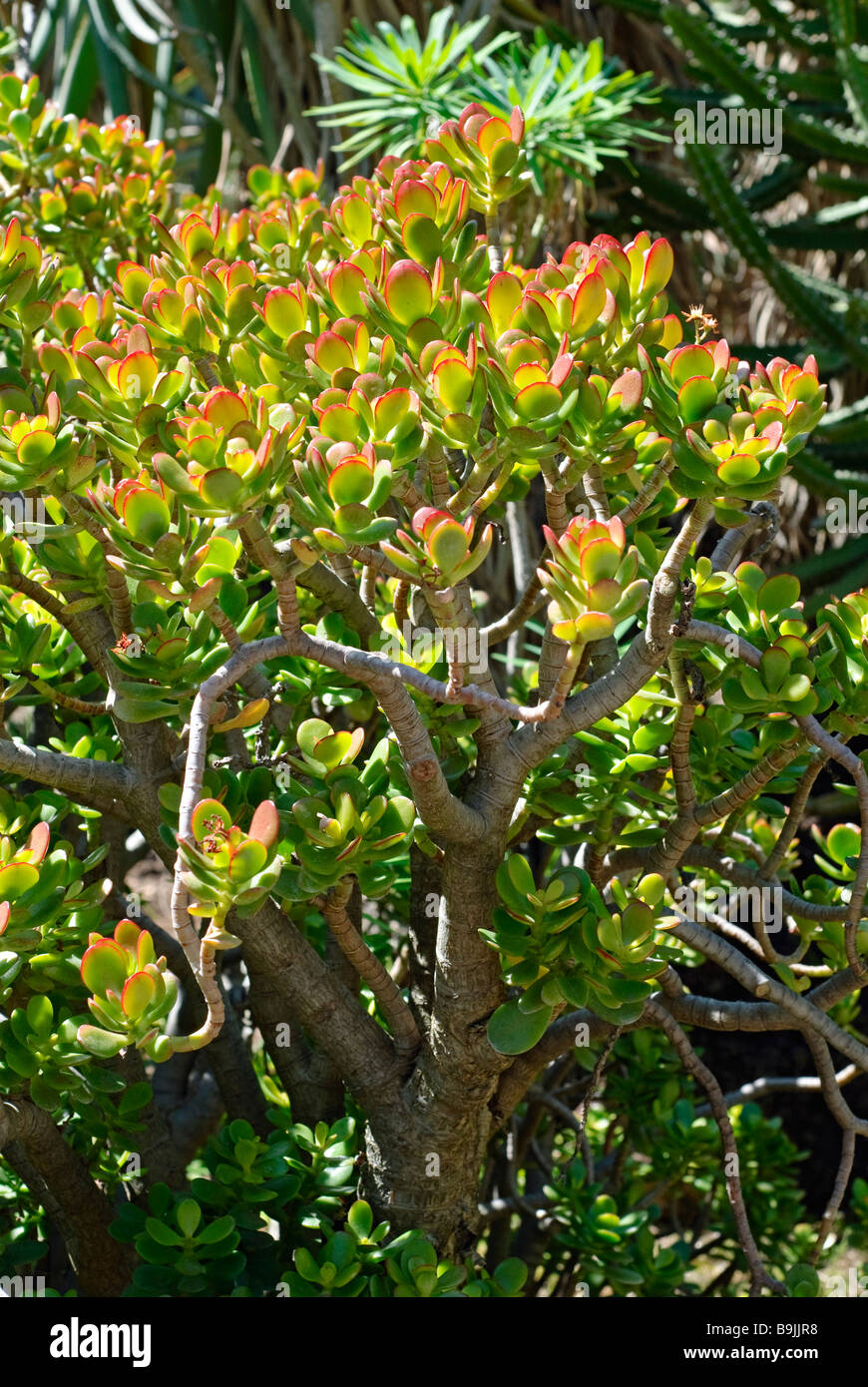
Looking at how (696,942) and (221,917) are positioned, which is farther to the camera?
(696,942)

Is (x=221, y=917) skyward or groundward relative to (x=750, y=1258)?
skyward

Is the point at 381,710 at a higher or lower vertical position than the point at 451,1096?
higher

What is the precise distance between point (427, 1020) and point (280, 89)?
2.69m

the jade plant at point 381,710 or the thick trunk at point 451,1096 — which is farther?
the thick trunk at point 451,1096

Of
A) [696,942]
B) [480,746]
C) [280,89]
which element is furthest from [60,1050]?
[280,89]

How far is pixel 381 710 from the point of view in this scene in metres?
1.40

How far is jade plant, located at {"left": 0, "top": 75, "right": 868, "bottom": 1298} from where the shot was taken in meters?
1.03

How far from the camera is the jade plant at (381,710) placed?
1.03m

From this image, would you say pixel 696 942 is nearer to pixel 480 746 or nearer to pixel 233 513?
pixel 480 746

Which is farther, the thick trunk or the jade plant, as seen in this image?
the thick trunk

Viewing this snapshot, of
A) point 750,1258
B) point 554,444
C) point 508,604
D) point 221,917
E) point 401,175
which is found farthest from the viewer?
point 508,604

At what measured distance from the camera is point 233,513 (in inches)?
39.1

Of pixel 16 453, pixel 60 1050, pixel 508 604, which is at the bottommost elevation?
pixel 60 1050
